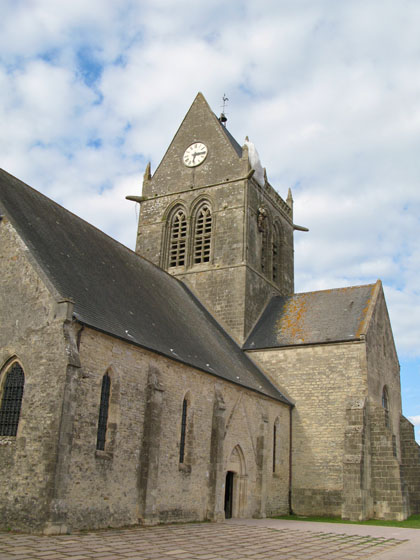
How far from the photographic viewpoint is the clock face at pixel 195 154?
31375 mm

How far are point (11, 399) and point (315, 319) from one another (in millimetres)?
16162

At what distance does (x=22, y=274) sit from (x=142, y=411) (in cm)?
524

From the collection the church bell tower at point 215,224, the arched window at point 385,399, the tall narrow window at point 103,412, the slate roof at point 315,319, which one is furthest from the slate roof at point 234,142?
the tall narrow window at point 103,412

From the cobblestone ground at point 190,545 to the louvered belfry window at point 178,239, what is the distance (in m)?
16.5

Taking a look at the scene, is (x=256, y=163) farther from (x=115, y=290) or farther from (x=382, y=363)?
(x=115, y=290)

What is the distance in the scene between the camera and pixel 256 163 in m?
30.4

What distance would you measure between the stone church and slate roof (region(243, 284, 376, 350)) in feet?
0.33

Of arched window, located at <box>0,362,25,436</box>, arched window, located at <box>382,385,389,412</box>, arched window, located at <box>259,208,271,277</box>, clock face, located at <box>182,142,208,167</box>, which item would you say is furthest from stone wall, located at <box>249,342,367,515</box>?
arched window, located at <box>0,362,25,436</box>

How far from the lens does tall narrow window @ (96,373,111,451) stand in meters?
15.1

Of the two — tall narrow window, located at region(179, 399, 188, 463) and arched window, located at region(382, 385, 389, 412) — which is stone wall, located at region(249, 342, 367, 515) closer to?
arched window, located at region(382, 385, 389, 412)

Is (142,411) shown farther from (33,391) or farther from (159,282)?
(159,282)

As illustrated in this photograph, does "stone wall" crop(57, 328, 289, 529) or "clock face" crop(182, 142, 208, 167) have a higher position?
"clock face" crop(182, 142, 208, 167)

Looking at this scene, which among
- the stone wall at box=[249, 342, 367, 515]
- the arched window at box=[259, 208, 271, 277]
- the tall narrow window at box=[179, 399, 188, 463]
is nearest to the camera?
the tall narrow window at box=[179, 399, 188, 463]

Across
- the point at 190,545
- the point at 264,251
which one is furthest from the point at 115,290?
the point at 264,251
